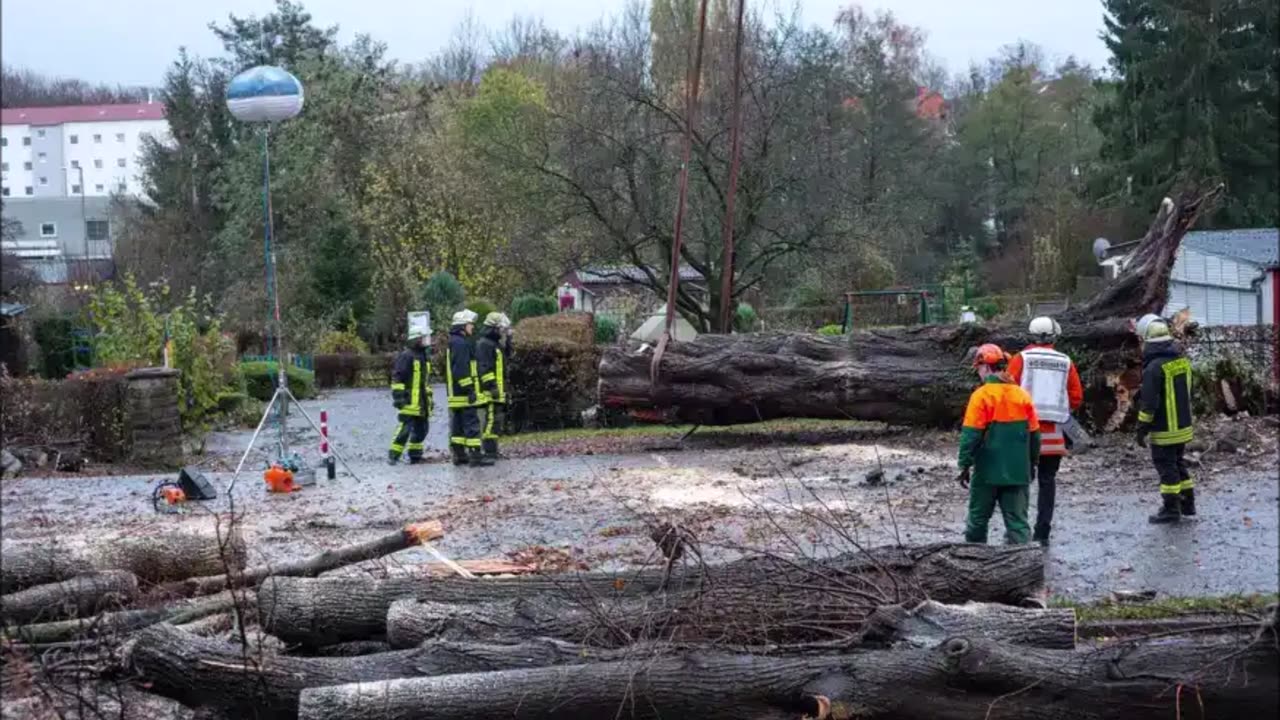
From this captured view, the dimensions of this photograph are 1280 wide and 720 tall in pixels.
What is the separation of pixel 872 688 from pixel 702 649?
0.75m

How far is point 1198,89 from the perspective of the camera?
5.40 meters

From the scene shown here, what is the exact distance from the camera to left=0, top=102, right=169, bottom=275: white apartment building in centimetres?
498

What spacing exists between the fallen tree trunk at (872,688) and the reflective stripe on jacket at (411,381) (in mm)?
10350

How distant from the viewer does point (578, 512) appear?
11.9m

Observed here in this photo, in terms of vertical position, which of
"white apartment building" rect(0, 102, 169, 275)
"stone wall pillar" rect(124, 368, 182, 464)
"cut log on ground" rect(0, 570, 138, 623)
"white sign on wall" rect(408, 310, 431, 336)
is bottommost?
"cut log on ground" rect(0, 570, 138, 623)

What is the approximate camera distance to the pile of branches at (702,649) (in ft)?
16.2

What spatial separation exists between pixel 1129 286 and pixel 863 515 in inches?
232

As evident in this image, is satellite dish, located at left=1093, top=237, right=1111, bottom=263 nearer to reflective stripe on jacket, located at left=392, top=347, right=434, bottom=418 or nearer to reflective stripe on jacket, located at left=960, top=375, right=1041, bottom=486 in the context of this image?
reflective stripe on jacket, located at left=960, top=375, right=1041, bottom=486

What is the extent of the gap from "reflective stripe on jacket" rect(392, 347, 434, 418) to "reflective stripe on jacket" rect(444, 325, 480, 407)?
55 cm

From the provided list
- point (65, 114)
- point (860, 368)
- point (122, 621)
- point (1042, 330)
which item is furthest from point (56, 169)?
point (860, 368)

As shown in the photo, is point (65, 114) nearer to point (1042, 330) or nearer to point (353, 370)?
point (1042, 330)

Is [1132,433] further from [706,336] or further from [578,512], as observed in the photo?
[578,512]

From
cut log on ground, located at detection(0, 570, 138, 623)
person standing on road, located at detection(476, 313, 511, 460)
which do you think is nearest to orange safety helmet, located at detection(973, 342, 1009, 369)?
cut log on ground, located at detection(0, 570, 138, 623)

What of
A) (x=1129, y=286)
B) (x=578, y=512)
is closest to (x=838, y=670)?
(x=578, y=512)
